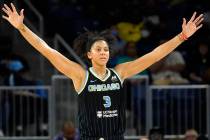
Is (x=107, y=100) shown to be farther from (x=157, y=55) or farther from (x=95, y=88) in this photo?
(x=157, y=55)

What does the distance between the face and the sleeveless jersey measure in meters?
0.15

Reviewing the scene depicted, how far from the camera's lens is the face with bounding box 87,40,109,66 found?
21.1ft

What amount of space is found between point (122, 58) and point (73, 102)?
56.4 inches

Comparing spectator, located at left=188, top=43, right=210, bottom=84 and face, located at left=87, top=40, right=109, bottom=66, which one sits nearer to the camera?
face, located at left=87, top=40, right=109, bottom=66

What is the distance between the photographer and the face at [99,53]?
6.44 meters

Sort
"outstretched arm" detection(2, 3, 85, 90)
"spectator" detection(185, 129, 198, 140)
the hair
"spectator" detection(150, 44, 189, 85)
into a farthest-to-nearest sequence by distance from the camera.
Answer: "spectator" detection(150, 44, 189, 85) < "spectator" detection(185, 129, 198, 140) < the hair < "outstretched arm" detection(2, 3, 85, 90)

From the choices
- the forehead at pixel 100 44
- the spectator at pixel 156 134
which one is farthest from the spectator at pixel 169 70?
the forehead at pixel 100 44

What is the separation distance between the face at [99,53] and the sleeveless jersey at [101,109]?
0.15 m

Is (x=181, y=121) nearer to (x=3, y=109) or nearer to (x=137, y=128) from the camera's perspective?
(x=137, y=128)

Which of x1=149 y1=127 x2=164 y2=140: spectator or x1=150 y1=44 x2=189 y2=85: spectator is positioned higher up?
x1=150 y1=44 x2=189 y2=85: spectator

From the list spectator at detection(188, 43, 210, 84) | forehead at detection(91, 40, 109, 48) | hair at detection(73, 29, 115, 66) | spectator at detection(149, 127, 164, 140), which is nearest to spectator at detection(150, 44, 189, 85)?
spectator at detection(188, 43, 210, 84)

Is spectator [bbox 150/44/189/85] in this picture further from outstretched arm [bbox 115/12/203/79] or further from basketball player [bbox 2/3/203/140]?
basketball player [bbox 2/3/203/140]

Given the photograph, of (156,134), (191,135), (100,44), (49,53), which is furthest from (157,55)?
(191,135)

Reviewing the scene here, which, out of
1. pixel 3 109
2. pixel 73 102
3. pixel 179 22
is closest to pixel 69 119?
pixel 73 102
